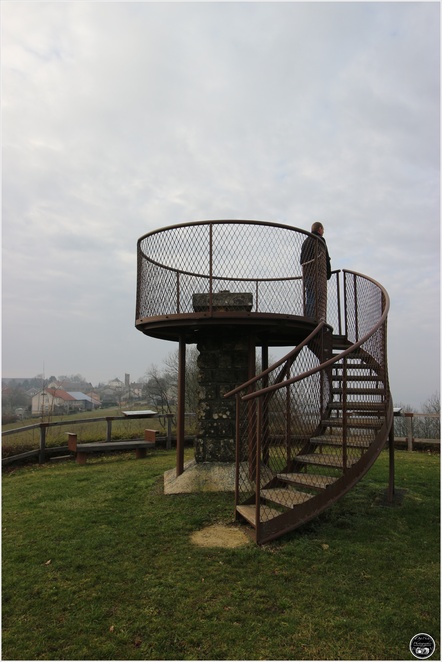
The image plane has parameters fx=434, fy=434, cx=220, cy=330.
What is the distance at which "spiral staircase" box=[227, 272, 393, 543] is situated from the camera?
15.1 ft

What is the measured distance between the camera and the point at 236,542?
4562 mm

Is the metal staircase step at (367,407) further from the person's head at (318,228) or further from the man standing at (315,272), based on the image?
the person's head at (318,228)

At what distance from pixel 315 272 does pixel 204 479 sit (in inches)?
146

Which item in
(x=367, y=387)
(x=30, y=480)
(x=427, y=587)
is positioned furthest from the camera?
(x=30, y=480)

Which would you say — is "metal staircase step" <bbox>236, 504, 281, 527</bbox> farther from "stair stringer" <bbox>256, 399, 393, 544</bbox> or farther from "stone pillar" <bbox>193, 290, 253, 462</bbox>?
"stone pillar" <bbox>193, 290, 253, 462</bbox>

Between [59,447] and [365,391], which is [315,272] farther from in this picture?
[59,447]

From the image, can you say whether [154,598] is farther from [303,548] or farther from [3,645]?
[303,548]

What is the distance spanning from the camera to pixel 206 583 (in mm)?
3641

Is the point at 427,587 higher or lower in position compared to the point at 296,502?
lower

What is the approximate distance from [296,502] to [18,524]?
11.3 feet

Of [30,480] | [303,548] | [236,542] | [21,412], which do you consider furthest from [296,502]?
[21,412]

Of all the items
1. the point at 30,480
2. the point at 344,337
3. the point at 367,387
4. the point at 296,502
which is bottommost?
the point at 30,480

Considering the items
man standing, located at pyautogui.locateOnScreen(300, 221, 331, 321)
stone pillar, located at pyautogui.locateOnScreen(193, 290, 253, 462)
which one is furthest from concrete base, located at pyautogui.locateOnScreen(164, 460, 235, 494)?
man standing, located at pyautogui.locateOnScreen(300, 221, 331, 321)

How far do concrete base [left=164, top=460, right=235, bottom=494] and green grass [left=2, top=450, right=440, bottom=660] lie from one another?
16.8 inches
